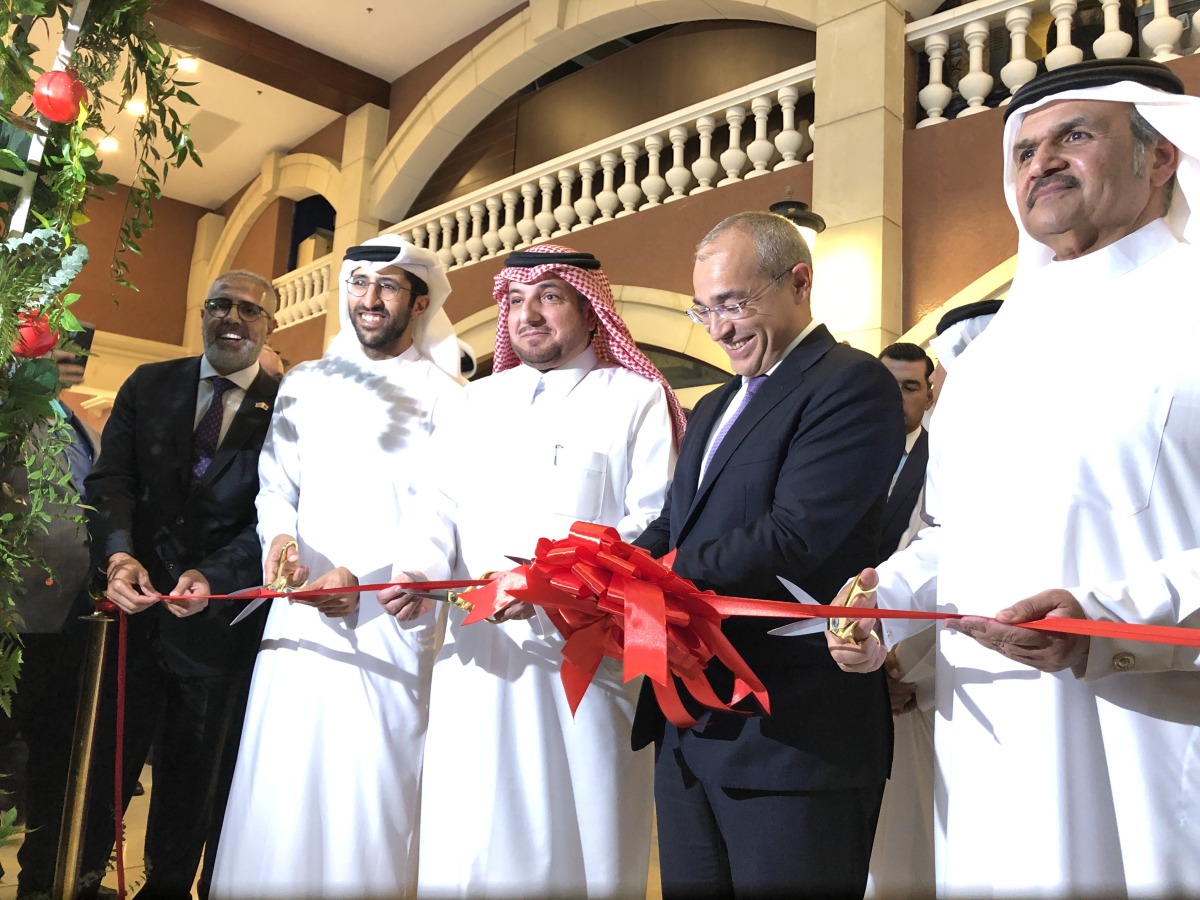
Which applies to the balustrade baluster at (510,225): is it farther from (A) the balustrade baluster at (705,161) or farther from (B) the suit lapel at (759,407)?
(B) the suit lapel at (759,407)

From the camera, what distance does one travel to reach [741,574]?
6.72ft

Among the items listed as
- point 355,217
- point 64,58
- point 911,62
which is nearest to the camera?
point 64,58

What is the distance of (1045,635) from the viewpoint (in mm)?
1551

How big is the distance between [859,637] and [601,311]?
1331mm

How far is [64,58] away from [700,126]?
5792 mm

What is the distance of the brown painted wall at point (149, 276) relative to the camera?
42.0 ft

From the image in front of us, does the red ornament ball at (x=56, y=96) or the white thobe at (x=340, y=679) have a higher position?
the red ornament ball at (x=56, y=96)

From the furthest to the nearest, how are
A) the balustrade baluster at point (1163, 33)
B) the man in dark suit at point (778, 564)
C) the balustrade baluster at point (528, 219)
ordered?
the balustrade baluster at point (528, 219), the balustrade baluster at point (1163, 33), the man in dark suit at point (778, 564)

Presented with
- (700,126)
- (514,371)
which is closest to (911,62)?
(700,126)

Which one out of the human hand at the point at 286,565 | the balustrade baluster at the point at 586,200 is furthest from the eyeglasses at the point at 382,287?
the balustrade baluster at the point at 586,200

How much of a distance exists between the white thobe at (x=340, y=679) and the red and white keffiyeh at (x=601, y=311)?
0.47 meters

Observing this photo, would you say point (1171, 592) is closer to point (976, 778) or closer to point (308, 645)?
point (976, 778)

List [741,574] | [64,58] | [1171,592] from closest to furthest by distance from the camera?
[1171,592] → [64,58] → [741,574]

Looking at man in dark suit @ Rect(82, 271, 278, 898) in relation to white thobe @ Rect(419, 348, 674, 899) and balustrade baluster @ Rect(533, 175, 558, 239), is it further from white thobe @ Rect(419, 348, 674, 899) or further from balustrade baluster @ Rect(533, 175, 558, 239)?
balustrade baluster @ Rect(533, 175, 558, 239)
